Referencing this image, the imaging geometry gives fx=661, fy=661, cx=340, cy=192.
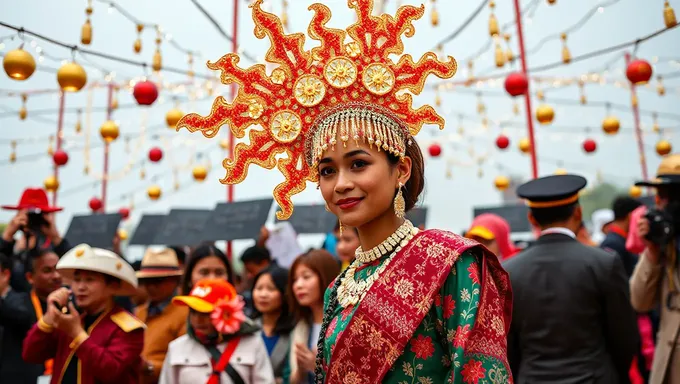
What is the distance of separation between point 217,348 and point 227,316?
0.20 meters

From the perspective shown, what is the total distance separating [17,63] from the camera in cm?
448

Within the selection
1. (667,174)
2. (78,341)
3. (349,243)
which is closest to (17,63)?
(78,341)

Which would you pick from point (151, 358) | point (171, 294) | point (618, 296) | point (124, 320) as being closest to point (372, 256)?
point (618, 296)

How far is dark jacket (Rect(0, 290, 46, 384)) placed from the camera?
14.7 ft

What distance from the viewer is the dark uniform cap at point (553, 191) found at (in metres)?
3.63

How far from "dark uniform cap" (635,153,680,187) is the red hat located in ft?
12.4

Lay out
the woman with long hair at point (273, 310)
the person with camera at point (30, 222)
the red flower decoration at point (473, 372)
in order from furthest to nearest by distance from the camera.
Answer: the person with camera at point (30, 222), the woman with long hair at point (273, 310), the red flower decoration at point (473, 372)

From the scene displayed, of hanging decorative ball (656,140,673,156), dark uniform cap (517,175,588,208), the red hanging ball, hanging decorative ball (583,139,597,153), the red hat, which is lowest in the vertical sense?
dark uniform cap (517,175,588,208)

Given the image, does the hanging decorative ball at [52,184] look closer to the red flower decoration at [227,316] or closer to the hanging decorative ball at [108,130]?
the hanging decorative ball at [108,130]

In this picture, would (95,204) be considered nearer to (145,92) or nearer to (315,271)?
(145,92)

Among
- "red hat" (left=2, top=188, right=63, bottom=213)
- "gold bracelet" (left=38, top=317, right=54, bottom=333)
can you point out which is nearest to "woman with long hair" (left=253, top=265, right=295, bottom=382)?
"gold bracelet" (left=38, top=317, right=54, bottom=333)

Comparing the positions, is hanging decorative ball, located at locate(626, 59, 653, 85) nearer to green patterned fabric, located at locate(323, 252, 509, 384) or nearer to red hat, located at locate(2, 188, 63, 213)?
green patterned fabric, located at locate(323, 252, 509, 384)

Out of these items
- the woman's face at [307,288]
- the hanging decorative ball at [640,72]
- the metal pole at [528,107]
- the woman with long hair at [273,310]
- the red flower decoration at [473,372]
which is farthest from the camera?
the metal pole at [528,107]

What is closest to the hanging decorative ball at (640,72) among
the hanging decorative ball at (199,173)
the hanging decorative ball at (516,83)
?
the hanging decorative ball at (516,83)
